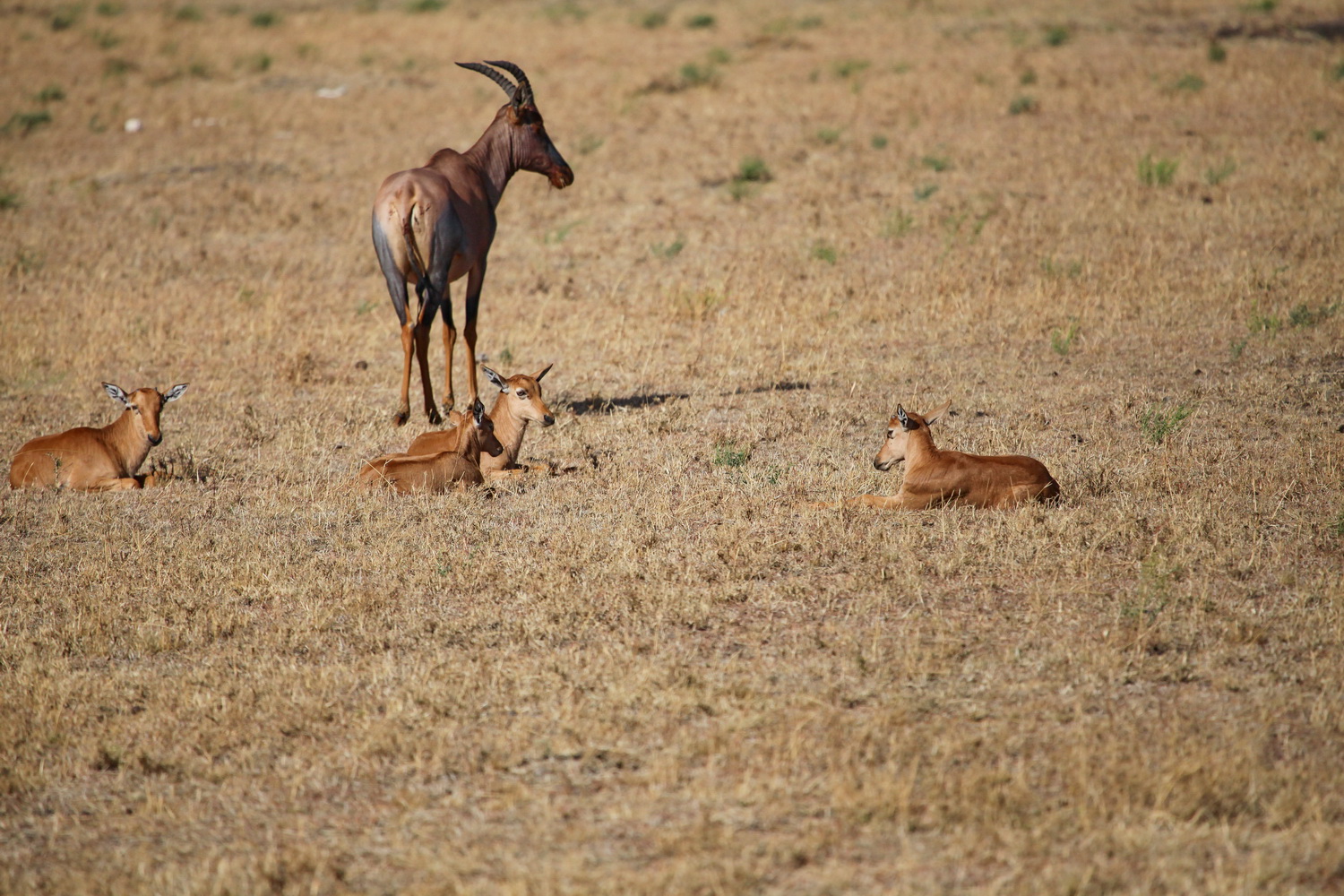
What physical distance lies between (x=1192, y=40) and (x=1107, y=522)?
24.6 metres

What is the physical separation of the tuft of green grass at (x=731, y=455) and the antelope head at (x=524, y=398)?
54.8 inches

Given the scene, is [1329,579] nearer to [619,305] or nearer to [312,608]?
[312,608]

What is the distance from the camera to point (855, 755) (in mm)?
5598

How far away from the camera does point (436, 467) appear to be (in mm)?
9711

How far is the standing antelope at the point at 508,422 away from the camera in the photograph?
1033 centimetres

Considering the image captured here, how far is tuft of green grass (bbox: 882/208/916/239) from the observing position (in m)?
17.6

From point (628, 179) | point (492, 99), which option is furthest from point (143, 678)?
point (492, 99)

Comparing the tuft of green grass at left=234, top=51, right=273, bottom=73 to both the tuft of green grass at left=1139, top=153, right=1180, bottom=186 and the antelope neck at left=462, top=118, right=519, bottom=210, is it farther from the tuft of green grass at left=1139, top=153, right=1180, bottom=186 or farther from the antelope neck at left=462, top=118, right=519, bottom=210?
the tuft of green grass at left=1139, top=153, right=1180, bottom=186

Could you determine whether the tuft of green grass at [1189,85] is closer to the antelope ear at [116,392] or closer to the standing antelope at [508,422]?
the standing antelope at [508,422]

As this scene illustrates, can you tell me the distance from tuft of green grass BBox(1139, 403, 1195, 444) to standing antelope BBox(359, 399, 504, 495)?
524cm

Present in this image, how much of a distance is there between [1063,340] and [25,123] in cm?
2086

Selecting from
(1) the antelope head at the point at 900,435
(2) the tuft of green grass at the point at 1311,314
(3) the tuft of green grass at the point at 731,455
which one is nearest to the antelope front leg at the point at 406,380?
(3) the tuft of green grass at the point at 731,455

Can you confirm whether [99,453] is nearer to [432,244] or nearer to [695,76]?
[432,244]

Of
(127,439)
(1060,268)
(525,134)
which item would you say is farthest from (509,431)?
(1060,268)
